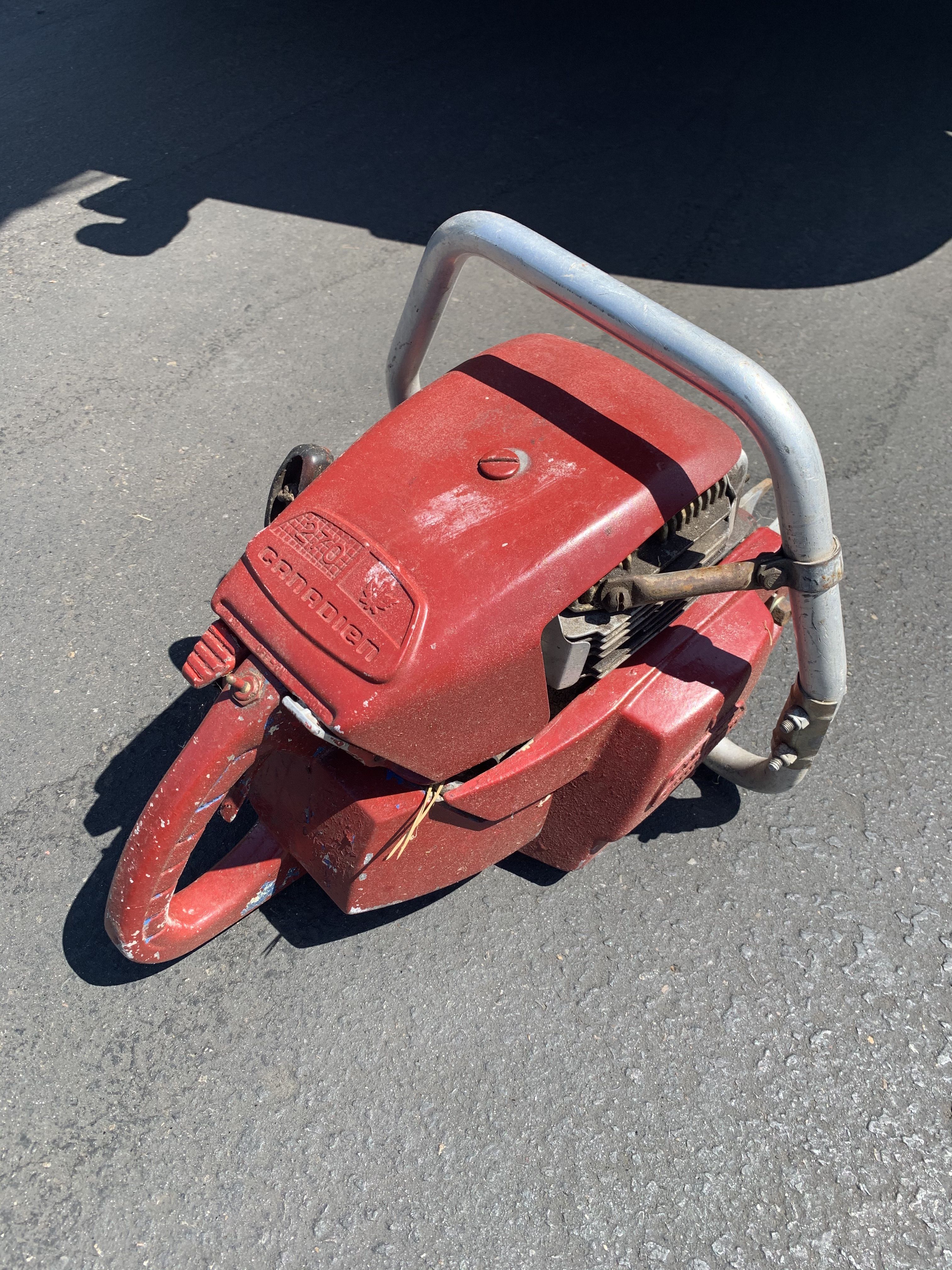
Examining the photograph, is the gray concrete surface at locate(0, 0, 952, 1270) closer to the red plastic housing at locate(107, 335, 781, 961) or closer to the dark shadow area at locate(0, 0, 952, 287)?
the dark shadow area at locate(0, 0, 952, 287)

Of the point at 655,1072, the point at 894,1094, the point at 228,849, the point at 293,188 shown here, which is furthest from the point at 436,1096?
the point at 293,188

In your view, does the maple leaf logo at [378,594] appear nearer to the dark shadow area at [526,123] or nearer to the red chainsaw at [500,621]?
the red chainsaw at [500,621]

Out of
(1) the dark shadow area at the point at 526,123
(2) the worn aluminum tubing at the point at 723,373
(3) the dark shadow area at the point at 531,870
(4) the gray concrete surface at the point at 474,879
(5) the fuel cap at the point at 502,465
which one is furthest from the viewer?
(1) the dark shadow area at the point at 526,123

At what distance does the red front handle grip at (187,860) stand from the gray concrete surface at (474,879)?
21 centimetres

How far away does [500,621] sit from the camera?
1540 mm

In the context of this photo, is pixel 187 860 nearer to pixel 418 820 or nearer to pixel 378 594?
pixel 418 820

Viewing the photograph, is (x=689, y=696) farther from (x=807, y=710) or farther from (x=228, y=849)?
(x=228, y=849)

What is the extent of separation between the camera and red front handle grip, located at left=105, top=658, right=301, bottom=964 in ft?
5.25

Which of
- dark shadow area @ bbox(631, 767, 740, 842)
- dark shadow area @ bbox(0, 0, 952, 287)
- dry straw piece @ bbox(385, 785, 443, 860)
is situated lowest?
dark shadow area @ bbox(631, 767, 740, 842)

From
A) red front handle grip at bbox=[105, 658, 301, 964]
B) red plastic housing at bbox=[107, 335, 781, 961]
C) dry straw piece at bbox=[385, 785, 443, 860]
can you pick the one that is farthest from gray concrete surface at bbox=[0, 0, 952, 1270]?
dry straw piece at bbox=[385, 785, 443, 860]

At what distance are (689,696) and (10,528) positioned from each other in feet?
7.60

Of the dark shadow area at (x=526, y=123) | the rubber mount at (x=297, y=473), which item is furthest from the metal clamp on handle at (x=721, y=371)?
the dark shadow area at (x=526, y=123)

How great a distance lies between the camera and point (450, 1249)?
178cm

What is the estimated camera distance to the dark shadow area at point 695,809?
236 centimetres
